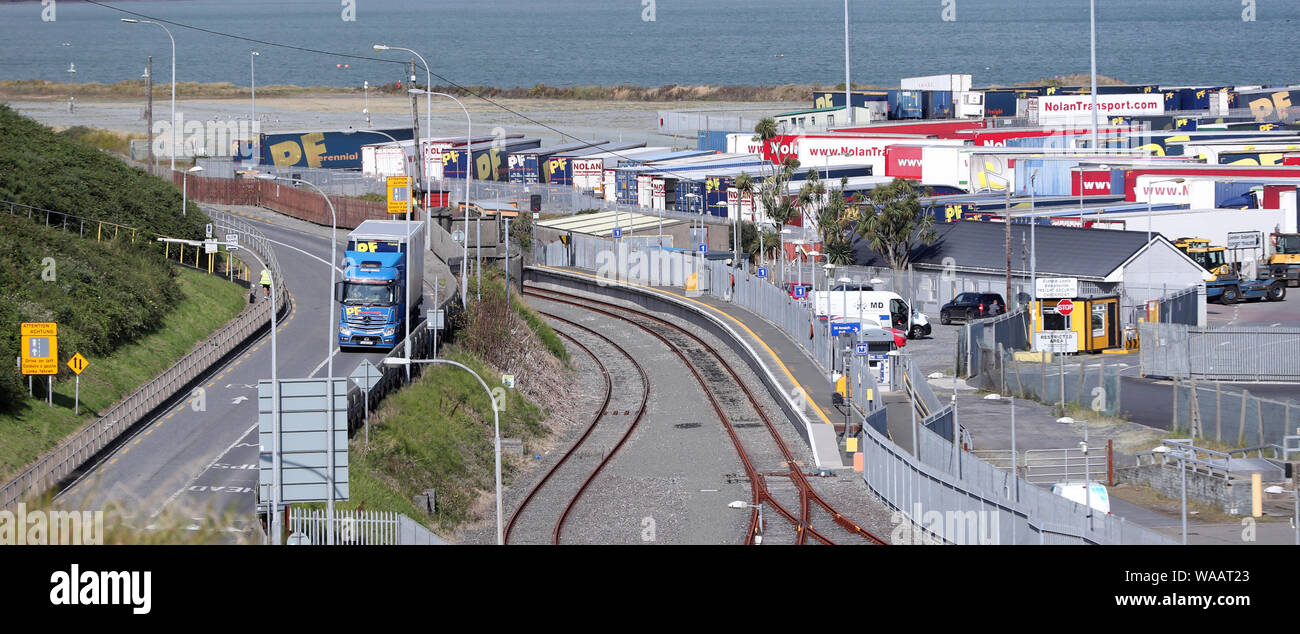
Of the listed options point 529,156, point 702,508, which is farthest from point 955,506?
point 529,156

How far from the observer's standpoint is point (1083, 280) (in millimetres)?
56094

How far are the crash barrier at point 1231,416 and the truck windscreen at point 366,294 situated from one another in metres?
22.4

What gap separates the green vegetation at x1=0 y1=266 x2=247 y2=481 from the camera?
1288 inches

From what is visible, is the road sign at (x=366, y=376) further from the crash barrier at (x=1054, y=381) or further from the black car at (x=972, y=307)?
the black car at (x=972, y=307)

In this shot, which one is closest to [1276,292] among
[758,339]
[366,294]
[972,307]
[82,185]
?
[972,307]

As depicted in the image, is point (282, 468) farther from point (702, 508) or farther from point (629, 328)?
point (629, 328)

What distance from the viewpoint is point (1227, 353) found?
40.8 meters

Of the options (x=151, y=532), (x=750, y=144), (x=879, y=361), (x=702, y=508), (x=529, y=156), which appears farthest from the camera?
(x=750, y=144)

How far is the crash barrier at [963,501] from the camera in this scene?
2075 centimetres

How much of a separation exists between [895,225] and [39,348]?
41471 mm

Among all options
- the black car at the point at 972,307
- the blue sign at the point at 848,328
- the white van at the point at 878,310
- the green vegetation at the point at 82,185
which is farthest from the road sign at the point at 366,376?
the black car at the point at 972,307

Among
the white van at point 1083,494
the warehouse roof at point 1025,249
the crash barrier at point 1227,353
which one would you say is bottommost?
the white van at point 1083,494
